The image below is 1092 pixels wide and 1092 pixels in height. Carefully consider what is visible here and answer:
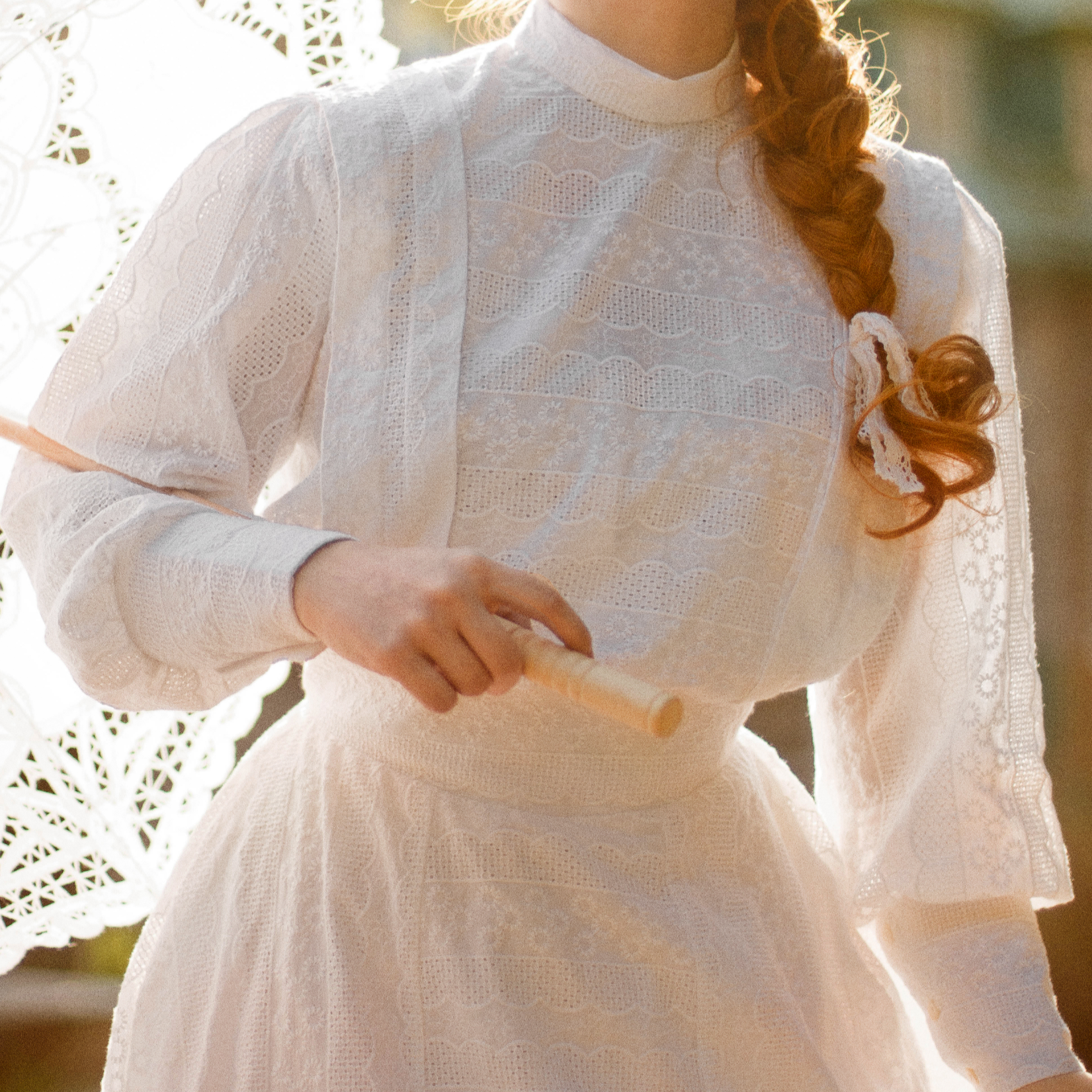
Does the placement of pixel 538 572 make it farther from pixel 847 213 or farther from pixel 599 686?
pixel 847 213

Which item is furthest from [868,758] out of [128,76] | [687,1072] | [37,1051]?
[37,1051]

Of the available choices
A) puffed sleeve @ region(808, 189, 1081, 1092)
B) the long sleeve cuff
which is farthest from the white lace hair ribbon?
the long sleeve cuff

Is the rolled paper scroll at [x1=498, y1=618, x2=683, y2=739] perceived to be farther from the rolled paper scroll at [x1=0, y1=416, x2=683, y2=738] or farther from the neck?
the neck

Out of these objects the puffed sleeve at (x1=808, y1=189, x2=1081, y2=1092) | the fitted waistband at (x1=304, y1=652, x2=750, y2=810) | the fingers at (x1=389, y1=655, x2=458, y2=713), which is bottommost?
the puffed sleeve at (x1=808, y1=189, x2=1081, y2=1092)

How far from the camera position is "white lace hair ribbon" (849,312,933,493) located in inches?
40.4

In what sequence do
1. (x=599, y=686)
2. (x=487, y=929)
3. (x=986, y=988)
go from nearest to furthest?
(x=599, y=686), (x=487, y=929), (x=986, y=988)

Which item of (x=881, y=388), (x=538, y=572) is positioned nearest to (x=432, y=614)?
(x=538, y=572)

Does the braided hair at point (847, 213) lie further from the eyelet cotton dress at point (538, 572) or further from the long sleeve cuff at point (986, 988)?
the long sleeve cuff at point (986, 988)

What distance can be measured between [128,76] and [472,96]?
31 cm

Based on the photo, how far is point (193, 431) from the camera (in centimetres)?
91

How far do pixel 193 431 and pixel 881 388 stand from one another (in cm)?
51

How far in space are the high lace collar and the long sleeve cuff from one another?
0.66 metres

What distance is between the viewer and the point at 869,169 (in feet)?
3.83

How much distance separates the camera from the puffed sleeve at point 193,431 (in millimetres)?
819
